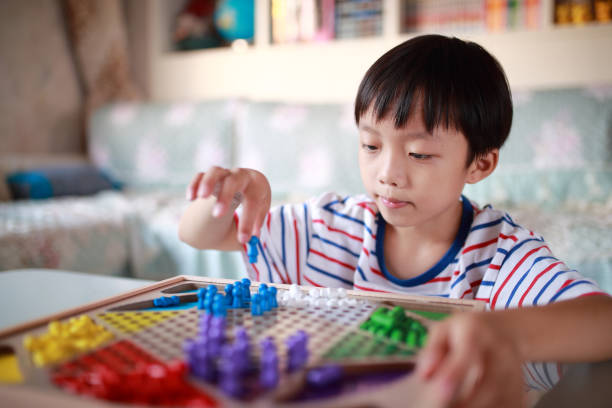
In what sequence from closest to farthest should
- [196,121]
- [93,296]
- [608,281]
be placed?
[93,296] → [608,281] → [196,121]

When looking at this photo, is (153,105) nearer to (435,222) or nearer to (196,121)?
(196,121)

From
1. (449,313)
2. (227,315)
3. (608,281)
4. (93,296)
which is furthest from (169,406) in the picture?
(608,281)

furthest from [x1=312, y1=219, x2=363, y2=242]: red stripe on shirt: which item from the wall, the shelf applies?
the wall

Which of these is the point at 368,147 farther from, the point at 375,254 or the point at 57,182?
the point at 57,182

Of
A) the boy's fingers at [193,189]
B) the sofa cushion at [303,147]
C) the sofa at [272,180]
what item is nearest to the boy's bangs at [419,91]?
the boy's fingers at [193,189]

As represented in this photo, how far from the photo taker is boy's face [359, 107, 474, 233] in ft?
2.44

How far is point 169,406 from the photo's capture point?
0.32 m

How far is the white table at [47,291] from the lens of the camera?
696 millimetres

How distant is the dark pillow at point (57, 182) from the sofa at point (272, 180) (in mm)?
31

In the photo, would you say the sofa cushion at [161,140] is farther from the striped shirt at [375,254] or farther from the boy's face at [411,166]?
the boy's face at [411,166]

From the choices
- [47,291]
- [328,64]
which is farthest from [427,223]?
[328,64]

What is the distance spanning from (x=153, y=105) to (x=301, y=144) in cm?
95

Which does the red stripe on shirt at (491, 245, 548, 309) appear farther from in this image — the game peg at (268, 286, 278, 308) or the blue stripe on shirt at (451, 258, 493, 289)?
the game peg at (268, 286, 278, 308)

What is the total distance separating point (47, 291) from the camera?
2.65 ft
